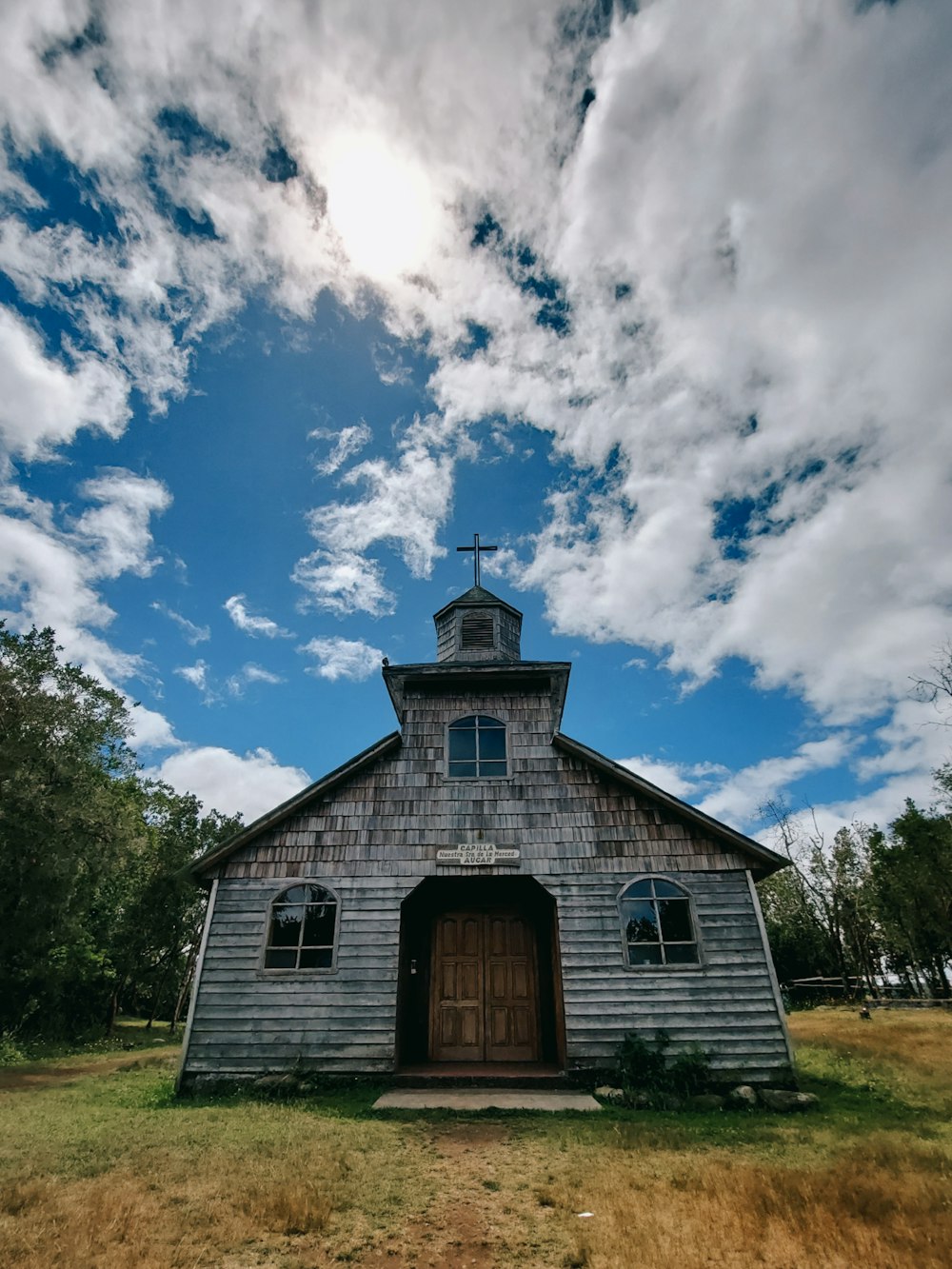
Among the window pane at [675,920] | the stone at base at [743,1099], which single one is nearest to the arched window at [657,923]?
the window pane at [675,920]

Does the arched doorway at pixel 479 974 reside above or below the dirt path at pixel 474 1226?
above

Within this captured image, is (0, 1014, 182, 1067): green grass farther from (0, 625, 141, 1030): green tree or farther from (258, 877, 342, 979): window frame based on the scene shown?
(258, 877, 342, 979): window frame

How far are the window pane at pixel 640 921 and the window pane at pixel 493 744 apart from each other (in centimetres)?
359

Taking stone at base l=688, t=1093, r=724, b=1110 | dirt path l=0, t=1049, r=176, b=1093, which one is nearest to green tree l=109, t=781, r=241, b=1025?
dirt path l=0, t=1049, r=176, b=1093

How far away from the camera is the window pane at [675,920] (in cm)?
1088

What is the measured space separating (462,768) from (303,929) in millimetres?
4054

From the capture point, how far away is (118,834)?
22.0 meters

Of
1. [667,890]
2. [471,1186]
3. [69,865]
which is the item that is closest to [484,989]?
[667,890]

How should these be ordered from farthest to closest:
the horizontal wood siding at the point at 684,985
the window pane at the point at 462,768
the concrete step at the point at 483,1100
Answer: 1. the window pane at the point at 462,768
2. the horizontal wood siding at the point at 684,985
3. the concrete step at the point at 483,1100

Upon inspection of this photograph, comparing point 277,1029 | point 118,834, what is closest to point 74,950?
point 118,834

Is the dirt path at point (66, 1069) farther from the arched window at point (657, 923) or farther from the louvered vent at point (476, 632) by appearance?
the louvered vent at point (476, 632)

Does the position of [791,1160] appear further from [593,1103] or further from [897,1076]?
[897,1076]

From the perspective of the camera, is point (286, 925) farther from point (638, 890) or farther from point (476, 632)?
point (476, 632)

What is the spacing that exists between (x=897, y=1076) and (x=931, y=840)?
25929 millimetres
